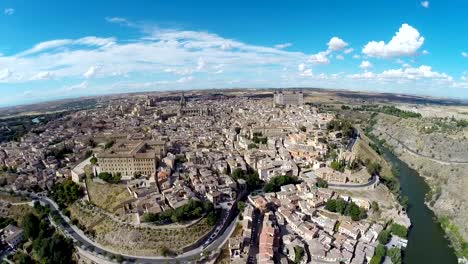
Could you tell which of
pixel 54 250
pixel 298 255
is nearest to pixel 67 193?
pixel 54 250

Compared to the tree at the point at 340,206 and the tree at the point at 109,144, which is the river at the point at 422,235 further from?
the tree at the point at 109,144

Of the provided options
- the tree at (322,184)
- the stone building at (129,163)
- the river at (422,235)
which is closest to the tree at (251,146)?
the tree at (322,184)

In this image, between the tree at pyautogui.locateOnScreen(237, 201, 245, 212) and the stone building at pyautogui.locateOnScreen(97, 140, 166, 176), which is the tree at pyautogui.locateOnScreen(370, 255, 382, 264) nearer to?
the tree at pyautogui.locateOnScreen(237, 201, 245, 212)

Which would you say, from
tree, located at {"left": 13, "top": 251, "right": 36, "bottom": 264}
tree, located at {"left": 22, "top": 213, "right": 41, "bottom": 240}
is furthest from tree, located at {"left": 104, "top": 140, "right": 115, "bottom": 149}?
tree, located at {"left": 13, "top": 251, "right": 36, "bottom": 264}

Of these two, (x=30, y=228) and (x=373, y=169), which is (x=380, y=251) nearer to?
(x=373, y=169)

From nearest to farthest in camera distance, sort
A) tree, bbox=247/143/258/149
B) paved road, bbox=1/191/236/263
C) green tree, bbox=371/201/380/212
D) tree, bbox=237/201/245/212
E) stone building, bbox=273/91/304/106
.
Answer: paved road, bbox=1/191/236/263, tree, bbox=237/201/245/212, green tree, bbox=371/201/380/212, tree, bbox=247/143/258/149, stone building, bbox=273/91/304/106

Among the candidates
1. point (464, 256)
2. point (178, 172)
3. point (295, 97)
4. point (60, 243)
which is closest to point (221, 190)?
point (178, 172)
